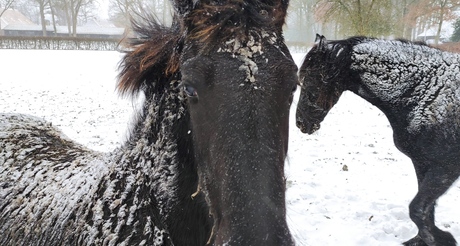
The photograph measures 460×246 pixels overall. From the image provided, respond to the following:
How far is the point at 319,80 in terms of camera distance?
4.71m

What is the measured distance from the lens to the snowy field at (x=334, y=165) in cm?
444

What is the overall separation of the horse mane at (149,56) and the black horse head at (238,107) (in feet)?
0.13

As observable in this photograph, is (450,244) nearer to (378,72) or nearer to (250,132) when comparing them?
(378,72)

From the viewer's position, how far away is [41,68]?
20094mm

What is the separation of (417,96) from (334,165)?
9.60 ft

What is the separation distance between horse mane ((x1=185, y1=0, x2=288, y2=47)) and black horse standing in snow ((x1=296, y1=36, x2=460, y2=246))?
2.08 meters

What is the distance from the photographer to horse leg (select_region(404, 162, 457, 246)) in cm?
383

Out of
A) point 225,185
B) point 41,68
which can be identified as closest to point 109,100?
point 41,68

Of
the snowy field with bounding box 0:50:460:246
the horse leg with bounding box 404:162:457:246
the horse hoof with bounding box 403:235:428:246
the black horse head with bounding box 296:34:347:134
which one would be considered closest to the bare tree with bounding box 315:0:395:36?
the snowy field with bounding box 0:50:460:246

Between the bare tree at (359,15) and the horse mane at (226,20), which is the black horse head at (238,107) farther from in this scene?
the bare tree at (359,15)

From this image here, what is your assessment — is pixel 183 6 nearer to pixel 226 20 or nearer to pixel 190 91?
pixel 226 20

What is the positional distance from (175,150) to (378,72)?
10.8 ft

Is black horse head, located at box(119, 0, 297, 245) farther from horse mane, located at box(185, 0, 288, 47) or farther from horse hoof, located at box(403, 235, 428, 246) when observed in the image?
horse hoof, located at box(403, 235, 428, 246)

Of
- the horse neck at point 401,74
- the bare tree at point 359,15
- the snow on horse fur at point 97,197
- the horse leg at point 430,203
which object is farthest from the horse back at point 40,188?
the bare tree at point 359,15
